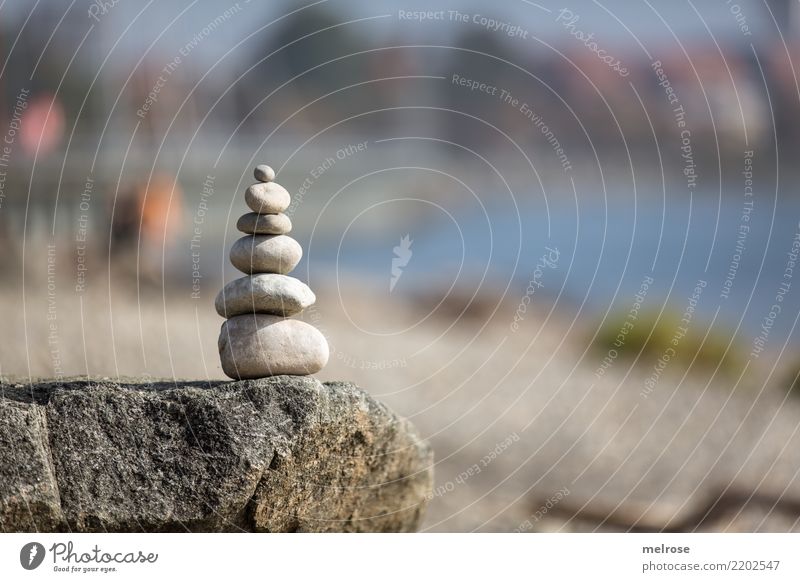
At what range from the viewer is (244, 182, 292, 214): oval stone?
659cm

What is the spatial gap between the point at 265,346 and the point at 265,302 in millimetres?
275

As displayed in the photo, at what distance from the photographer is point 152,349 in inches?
642

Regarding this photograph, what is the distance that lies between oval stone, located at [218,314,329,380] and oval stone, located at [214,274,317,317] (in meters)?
0.07

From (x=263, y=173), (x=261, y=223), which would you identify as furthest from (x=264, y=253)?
(x=263, y=173)

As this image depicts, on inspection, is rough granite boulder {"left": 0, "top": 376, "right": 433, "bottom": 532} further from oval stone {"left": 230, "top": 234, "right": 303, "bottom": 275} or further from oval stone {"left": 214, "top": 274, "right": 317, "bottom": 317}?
oval stone {"left": 230, "top": 234, "right": 303, "bottom": 275}

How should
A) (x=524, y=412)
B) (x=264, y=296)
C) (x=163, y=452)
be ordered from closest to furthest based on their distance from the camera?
1. (x=163, y=452)
2. (x=264, y=296)
3. (x=524, y=412)

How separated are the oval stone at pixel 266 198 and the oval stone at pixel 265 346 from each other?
67 cm

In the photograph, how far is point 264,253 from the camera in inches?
260

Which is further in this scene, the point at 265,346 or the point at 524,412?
the point at 524,412

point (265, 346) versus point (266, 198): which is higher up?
point (266, 198)

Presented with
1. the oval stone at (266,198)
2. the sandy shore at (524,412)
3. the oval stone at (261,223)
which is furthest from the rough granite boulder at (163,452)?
the sandy shore at (524,412)

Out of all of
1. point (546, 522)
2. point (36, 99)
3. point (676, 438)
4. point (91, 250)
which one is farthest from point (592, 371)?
point (36, 99)

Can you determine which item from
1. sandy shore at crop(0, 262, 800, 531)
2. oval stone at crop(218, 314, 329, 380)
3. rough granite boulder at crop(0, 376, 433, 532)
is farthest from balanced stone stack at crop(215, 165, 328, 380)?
sandy shore at crop(0, 262, 800, 531)

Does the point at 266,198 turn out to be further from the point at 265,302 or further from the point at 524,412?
the point at 524,412
